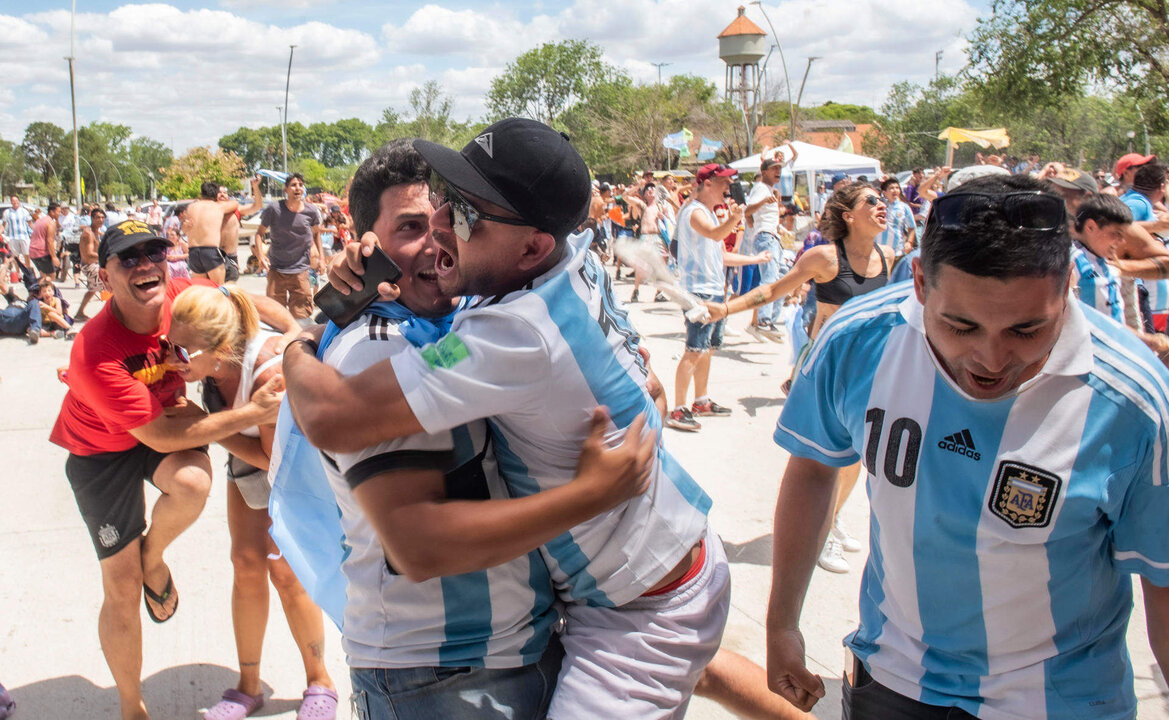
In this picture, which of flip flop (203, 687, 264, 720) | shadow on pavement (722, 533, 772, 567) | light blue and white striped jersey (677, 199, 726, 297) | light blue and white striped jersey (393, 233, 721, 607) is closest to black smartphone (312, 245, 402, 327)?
light blue and white striped jersey (393, 233, 721, 607)

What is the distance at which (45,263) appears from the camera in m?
15.4

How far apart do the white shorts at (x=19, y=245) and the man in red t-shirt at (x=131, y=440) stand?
16.5 metres

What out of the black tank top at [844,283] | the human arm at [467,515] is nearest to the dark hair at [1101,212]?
the black tank top at [844,283]

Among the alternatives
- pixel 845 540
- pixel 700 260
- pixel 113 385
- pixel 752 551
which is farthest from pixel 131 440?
pixel 700 260

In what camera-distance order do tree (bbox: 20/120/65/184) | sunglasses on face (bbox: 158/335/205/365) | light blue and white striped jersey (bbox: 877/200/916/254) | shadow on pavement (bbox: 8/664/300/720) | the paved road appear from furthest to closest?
tree (bbox: 20/120/65/184) < light blue and white striped jersey (bbox: 877/200/916/254) < the paved road < shadow on pavement (bbox: 8/664/300/720) < sunglasses on face (bbox: 158/335/205/365)

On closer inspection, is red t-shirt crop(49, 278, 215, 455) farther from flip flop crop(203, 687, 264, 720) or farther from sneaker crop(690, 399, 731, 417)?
sneaker crop(690, 399, 731, 417)

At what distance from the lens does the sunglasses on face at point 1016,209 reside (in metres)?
1.58

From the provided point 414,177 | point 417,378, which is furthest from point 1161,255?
point 417,378

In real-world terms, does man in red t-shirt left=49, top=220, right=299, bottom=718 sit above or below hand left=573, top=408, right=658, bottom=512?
below

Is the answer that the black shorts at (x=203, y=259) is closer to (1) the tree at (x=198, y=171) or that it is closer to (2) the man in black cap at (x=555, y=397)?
(2) the man in black cap at (x=555, y=397)

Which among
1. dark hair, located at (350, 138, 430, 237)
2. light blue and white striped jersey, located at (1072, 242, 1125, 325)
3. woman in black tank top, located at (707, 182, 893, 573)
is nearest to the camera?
dark hair, located at (350, 138, 430, 237)

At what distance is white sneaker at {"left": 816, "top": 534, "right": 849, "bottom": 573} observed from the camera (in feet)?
15.8

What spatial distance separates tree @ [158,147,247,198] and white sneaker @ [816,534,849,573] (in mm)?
62424

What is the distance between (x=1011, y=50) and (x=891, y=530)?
2946 centimetres
